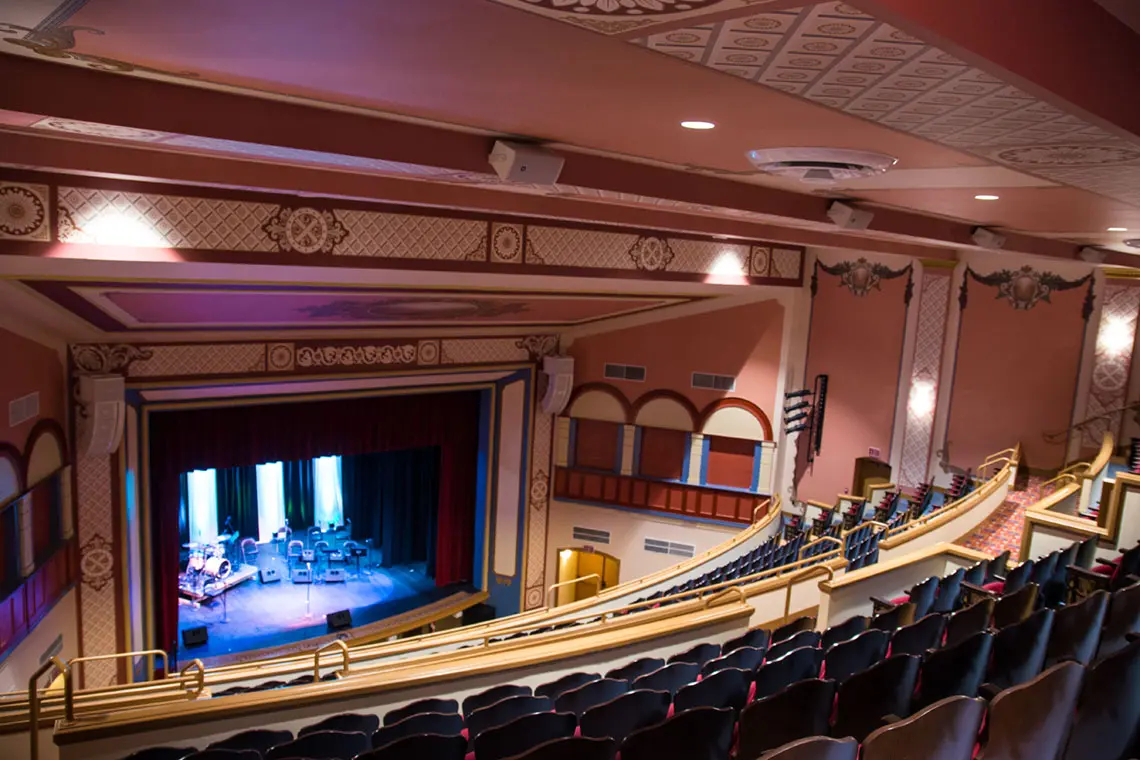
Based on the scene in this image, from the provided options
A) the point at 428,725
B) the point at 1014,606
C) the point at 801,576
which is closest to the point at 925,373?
the point at 801,576

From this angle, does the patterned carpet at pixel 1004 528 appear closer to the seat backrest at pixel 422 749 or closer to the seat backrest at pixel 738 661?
the seat backrest at pixel 738 661

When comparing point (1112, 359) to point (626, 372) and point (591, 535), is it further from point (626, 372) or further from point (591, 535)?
point (591, 535)

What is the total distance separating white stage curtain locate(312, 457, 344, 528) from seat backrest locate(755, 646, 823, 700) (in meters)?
10.8

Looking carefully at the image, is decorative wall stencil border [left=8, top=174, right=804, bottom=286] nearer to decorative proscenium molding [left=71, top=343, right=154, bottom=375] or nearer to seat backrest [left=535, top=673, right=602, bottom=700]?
decorative proscenium molding [left=71, top=343, right=154, bottom=375]

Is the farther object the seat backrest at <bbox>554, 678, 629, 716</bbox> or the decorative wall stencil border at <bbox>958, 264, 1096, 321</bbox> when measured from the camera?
the decorative wall stencil border at <bbox>958, 264, 1096, 321</bbox>

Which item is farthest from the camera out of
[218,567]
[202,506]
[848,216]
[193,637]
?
[202,506]

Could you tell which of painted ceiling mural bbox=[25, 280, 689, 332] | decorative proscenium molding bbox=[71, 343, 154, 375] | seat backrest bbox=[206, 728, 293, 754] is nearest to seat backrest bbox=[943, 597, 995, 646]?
seat backrest bbox=[206, 728, 293, 754]

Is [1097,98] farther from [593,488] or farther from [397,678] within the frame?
[593,488]

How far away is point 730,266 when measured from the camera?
421 inches

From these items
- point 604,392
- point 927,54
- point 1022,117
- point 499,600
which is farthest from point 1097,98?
point 499,600

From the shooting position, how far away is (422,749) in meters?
3.16

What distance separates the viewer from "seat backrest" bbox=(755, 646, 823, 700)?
381 centimetres

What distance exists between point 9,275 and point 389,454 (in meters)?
7.62

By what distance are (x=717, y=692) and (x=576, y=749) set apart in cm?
116
